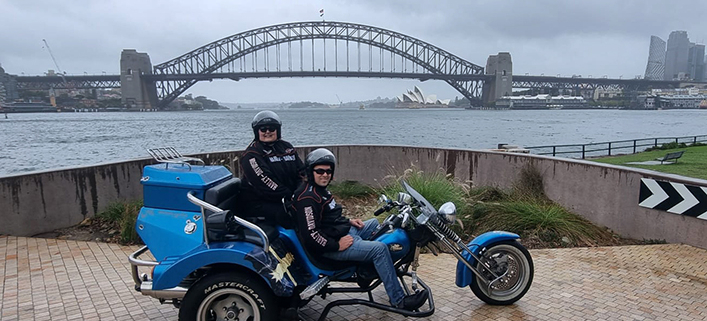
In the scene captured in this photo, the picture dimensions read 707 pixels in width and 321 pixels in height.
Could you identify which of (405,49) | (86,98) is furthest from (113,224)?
(86,98)

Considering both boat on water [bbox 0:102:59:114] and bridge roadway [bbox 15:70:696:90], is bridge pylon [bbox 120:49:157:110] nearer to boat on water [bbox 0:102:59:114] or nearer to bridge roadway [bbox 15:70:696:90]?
bridge roadway [bbox 15:70:696:90]

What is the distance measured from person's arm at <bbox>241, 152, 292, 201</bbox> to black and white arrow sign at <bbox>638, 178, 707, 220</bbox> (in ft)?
16.9

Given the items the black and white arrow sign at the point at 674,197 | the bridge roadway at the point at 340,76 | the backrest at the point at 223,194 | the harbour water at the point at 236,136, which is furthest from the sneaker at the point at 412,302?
the bridge roadway at the point at 340,76

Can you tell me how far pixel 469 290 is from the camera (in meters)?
4.69

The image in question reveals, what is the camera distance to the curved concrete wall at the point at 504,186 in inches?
246

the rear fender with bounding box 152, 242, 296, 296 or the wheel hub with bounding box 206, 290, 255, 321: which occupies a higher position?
the rear fender with bounding box 152, 242, 296, 296

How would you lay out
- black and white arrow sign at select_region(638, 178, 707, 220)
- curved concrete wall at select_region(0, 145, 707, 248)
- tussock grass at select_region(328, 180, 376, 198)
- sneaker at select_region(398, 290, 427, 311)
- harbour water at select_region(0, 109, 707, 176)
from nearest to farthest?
sneaker at select_region(398, 290, 427, 311), black and white arrow sign at select_region(638, 178, 707, 220), curved concrete wall at select_region(0, 145, 707, 248), tussock grass at select_region(328, 180, 376, 198), harbour water at select_region(0, 109, 707, 176)

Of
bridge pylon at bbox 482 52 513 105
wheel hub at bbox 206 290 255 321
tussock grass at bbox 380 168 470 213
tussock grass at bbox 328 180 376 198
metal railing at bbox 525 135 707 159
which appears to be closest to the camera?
wheel hub at bbox 206 290 255 321

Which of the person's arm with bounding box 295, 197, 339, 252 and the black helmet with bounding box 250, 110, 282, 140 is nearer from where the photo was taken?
the person's arm with bounding box 295, 197, 339, 252

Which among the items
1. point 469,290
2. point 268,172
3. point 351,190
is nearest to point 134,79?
point 351,190

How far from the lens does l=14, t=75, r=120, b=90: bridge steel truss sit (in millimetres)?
107812

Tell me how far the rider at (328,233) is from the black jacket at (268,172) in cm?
28

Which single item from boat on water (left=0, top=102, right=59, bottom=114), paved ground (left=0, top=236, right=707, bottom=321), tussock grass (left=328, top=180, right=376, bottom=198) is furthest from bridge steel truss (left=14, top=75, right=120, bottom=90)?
paved ground (left=0, top=236, right=707, bottom=321)

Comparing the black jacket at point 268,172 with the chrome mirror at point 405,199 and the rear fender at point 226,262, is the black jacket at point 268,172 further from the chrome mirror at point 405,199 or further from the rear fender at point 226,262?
the chrome mirror at point 405,199
